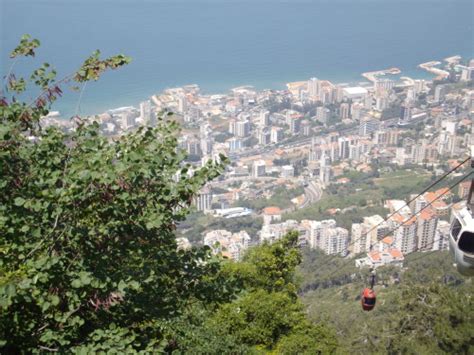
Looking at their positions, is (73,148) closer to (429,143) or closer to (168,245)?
(168,245)

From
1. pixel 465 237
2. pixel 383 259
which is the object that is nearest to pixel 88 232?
pixel 465 237

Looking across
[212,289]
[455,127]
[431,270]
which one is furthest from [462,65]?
[212,289]

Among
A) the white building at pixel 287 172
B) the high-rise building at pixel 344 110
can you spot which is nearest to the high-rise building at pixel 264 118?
the high-rise building at pixel 344 110

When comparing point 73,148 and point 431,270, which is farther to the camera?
point 431,270

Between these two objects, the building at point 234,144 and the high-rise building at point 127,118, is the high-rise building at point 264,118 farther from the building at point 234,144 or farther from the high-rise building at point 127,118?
the high-rise building at point 127,118

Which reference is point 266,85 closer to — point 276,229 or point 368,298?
point 276,229
